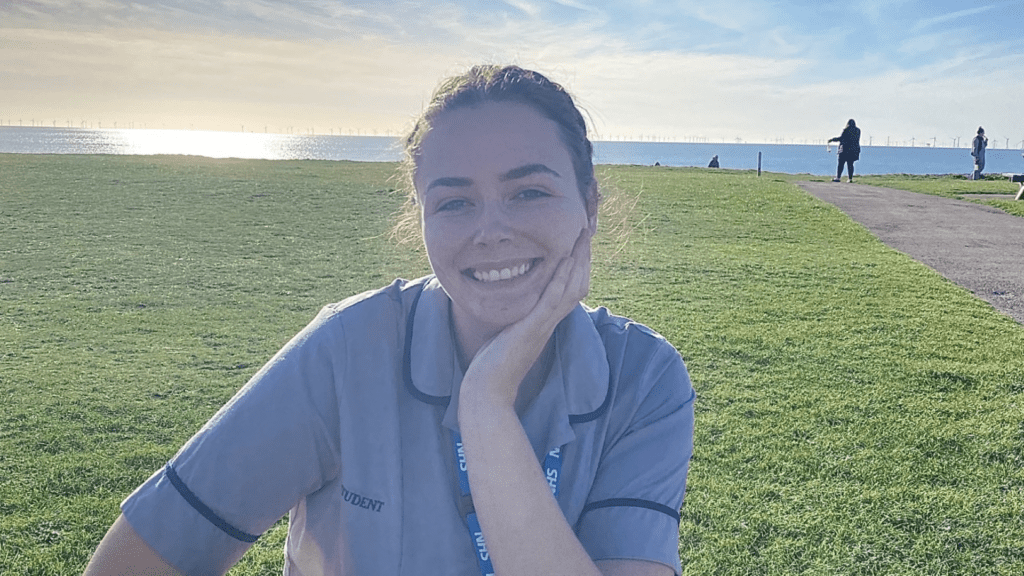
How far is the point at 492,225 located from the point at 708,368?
506 cm

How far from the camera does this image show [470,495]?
2.05 meters

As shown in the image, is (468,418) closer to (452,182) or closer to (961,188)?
(452,182)

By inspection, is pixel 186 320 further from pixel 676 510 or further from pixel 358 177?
pixel 358 177

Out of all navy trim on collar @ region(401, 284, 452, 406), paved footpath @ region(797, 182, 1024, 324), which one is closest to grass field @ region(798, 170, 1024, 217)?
paved footpath @ region(797, 182, 1024, 324)

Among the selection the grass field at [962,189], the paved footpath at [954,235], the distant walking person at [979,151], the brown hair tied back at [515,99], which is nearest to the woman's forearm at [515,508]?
the brown hair tied back at [515,99]

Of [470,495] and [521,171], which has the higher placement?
[521,171]

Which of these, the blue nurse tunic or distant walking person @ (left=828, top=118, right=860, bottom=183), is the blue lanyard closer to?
the blue nurse tunic

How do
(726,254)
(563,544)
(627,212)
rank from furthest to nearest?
(726,254)
(627,212)
(563,544)

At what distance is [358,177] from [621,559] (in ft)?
75.8

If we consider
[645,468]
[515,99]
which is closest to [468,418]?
[645,468]

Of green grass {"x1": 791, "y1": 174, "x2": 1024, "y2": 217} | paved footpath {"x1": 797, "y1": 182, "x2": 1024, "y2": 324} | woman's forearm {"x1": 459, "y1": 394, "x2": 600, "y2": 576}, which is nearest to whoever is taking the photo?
woman's forearm {"x1": 459, "y1": 394, "x2": 600, "y2": 576}

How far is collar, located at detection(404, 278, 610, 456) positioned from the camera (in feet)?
7.11

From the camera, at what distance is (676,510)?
2160 millimetres

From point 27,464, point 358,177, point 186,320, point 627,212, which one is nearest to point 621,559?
point 627,212
